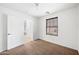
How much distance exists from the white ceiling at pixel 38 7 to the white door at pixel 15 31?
0.95 feet

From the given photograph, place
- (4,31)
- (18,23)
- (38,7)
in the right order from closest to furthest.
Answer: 1. (38,7)
2. (18,23)
3. (4,31)

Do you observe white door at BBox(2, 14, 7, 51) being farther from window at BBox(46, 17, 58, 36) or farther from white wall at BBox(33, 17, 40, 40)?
window at BBox(46, 17, 58, 36)

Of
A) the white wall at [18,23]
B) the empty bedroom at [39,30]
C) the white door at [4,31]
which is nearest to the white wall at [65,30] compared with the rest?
the empty bedroom at [39,30]

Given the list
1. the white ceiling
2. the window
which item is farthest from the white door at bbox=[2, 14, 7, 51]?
the window

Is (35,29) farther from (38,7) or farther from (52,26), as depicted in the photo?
(38,7)

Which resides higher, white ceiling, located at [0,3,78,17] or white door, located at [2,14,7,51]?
white ceiling, located at [0,3,78,17]

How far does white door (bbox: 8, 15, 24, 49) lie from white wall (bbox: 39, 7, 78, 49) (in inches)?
21.2

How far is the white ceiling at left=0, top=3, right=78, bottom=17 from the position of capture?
159 cm

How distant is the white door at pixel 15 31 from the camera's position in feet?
6.08

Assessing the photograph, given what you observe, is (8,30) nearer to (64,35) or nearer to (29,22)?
(29,22)

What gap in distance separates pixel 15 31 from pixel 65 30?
131 centimetres

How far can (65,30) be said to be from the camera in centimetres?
190

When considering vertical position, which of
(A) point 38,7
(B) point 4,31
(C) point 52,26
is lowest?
(B) point 4,31

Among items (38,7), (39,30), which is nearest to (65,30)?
(39,30)
